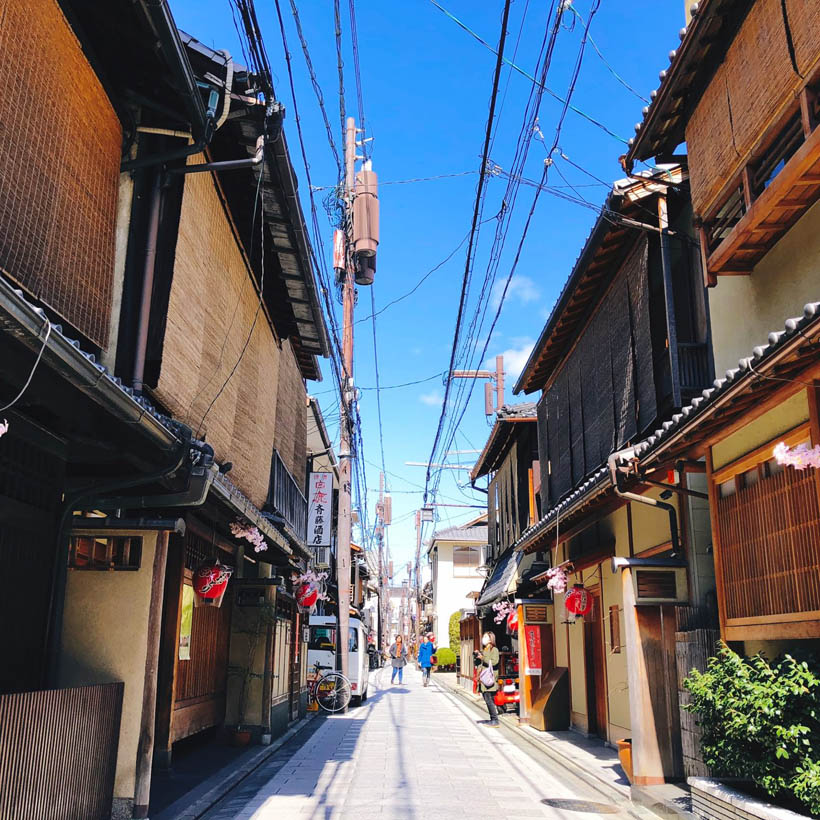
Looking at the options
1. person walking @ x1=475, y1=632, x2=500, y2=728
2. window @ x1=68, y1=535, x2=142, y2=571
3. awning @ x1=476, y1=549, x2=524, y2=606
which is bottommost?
person walking @ x1=475, y1=632, x2=500, y2=728

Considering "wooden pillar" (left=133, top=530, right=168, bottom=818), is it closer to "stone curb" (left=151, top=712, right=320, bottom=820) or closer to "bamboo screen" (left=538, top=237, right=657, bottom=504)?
"stone curb" (left=151, top=712, right=320, bottom=820)

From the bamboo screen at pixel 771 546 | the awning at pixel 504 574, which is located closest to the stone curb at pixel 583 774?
the bamboo screen at pixel 771 546

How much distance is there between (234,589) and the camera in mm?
15625

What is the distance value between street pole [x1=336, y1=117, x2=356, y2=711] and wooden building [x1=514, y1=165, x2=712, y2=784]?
5.91 meters

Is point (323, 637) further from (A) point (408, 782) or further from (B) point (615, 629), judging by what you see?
(A) point (408, 782)

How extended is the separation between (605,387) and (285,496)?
747 centimetres

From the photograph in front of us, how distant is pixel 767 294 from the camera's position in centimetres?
917

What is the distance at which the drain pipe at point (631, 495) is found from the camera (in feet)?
32.7

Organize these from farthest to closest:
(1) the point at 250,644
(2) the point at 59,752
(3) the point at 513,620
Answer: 1. (3) the point at 513,620
2. (1) the point at 250,644
3. (2) the point at 59,752

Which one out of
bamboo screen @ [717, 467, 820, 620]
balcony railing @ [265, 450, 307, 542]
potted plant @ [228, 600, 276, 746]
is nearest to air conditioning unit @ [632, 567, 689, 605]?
bamboo screen @ [717, 467, 820, 620]

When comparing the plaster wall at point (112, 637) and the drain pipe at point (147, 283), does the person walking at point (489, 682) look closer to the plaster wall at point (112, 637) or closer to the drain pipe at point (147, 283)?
the plaster wall at point (112, 637)

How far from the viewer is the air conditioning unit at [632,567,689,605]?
10.4 meters

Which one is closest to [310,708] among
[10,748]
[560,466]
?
[560,466]

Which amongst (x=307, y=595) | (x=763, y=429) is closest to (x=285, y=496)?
(x=307, y=595)
